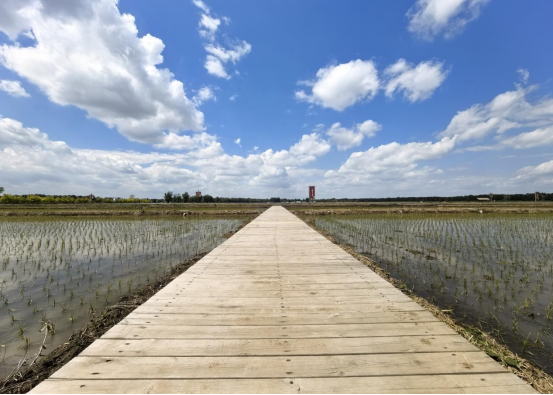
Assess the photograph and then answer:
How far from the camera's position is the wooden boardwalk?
1682mm

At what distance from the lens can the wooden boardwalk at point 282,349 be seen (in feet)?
5.52

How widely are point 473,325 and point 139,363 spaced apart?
5092 mm

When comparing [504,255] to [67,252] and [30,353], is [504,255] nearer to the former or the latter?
[30,353]

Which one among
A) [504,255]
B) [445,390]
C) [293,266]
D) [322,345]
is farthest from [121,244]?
[504,255]

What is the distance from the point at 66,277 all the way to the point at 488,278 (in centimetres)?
1126

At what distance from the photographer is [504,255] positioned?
8.38m

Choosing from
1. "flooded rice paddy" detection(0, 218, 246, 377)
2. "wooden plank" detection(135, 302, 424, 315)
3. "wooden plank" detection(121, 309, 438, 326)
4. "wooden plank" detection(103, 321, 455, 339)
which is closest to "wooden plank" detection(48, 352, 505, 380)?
"wooden plank" detection(103, 321, 455, 339)

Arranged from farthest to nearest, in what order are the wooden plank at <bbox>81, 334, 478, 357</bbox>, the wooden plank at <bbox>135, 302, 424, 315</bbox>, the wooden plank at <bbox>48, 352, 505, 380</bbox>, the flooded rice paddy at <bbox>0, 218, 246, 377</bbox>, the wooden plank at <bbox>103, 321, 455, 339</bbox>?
the flooded rice paddy at <bbox>0, 218, 246, 377</bbox> < the wooden plank at <bbox>135, 302, 424, 315</bbox> < the wooden plank at <bbox>103, 321, 455, 339</bbox> < the wooden plank at <bbox>81, 334, 478, 357</bbox> < the wooden plank at <bbox>48, 352, 505, 380</bbox>

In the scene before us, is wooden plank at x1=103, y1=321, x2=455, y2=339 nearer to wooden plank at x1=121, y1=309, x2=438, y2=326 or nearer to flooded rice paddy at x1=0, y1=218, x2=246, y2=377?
wooden plank at x1=121, y1=309, x2=438, y2=326

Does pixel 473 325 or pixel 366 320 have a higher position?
pixel 366 320

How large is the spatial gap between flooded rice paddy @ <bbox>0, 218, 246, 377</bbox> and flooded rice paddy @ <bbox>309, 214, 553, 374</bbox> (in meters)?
6.80

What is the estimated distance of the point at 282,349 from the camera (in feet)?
6.87

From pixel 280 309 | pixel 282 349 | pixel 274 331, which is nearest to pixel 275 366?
pixel 282 349

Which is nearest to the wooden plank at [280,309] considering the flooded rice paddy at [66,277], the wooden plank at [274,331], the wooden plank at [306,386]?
the wooden plank at [274,331]
